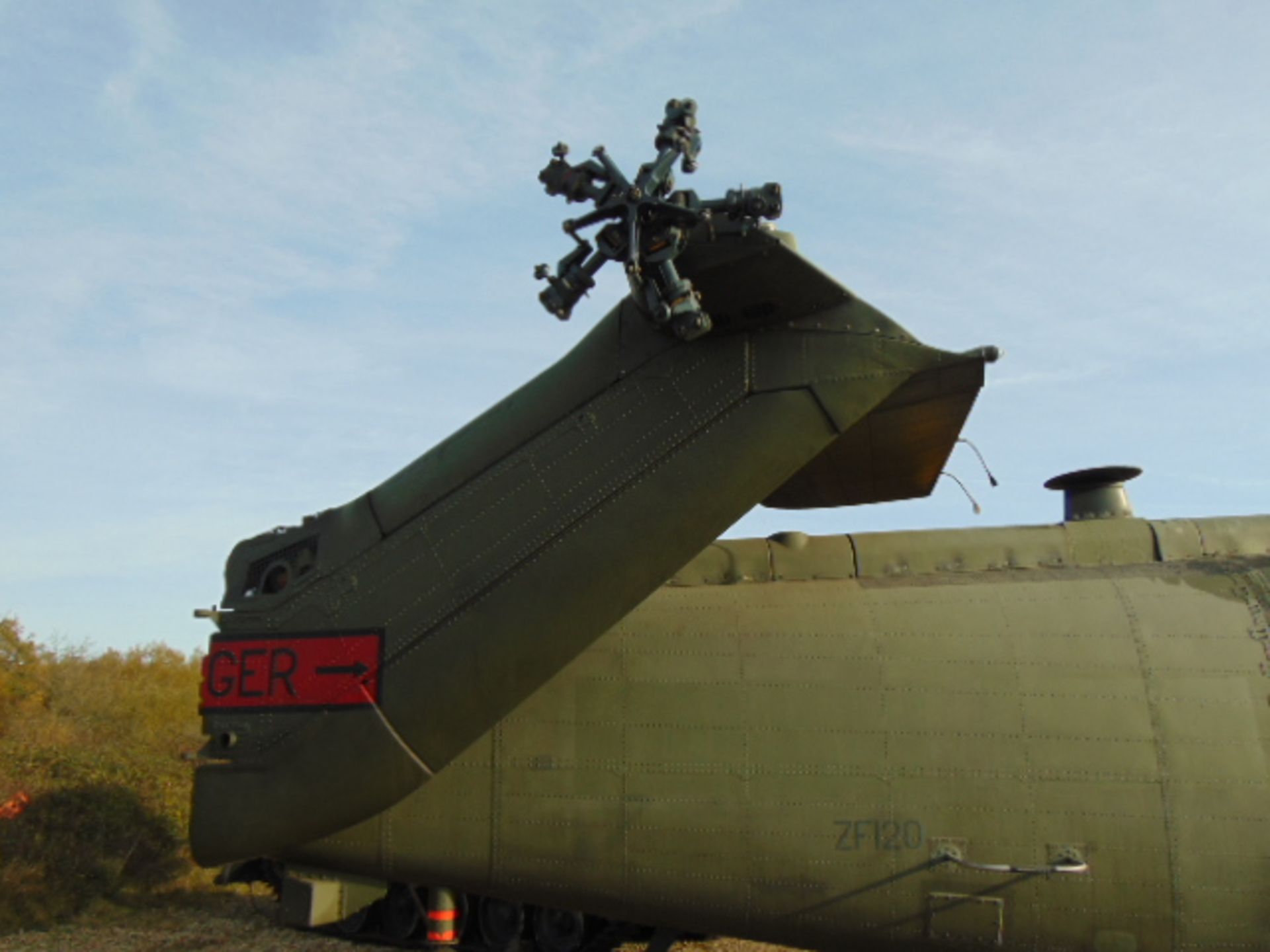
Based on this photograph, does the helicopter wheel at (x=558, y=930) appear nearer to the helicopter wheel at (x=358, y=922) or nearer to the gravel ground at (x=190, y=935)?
the helicopter wheel at (x=358, y=922)

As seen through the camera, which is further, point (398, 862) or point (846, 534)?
point (846, 534)

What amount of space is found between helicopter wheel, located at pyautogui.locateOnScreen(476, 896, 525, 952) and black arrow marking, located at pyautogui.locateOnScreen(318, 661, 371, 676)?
3438 millimetres

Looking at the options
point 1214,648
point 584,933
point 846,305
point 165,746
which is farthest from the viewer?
point 165,746

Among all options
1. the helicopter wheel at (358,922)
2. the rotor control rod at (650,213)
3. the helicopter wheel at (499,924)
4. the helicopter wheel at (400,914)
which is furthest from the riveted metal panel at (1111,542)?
the helicopter wheel at (358,922)

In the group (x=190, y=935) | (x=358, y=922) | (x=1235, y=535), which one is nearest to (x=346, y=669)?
(x=358, y=922)

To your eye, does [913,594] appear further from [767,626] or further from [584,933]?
[584,933]

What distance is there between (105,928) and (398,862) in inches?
337

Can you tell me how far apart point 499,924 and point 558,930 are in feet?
2.01

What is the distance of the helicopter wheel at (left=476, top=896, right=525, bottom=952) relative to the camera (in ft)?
29.9

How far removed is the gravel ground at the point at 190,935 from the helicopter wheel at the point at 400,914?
41 cm

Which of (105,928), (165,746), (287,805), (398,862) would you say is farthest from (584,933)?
(165,746)

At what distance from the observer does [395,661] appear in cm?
672

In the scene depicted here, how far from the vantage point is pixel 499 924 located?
366 inches

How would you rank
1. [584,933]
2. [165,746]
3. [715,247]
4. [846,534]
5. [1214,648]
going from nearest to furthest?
1. [715,247]
2. [1214,648]
3. [846,534]
4. [584,933]
5. [165,746]
